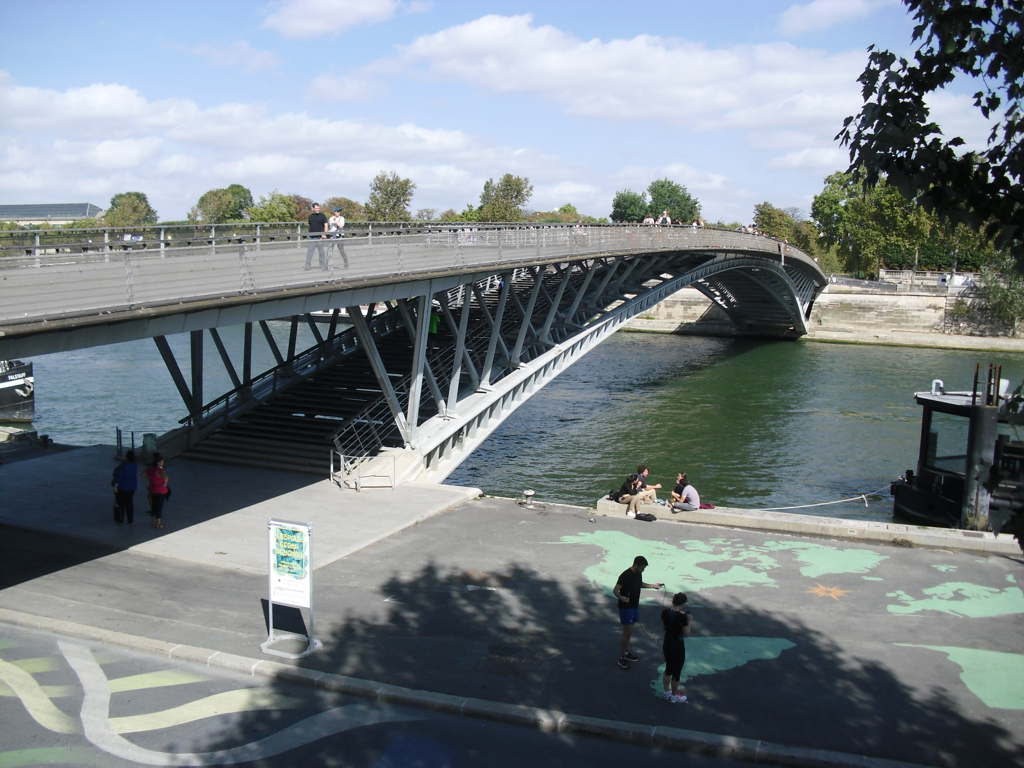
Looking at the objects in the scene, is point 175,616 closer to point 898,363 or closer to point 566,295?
point 566,295

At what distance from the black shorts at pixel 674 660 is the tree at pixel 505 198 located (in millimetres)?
79053

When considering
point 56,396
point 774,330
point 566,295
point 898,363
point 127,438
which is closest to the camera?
point 127,438

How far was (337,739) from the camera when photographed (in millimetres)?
7746

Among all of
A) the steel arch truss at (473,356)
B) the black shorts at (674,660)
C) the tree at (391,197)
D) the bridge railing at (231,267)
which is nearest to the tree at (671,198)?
the tree at (391,197)

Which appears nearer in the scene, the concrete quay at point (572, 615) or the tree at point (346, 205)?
the concrete quay at point (572, 615)

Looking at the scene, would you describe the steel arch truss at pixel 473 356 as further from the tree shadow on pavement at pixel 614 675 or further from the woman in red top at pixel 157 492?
the tree shadow on pavement at pixel 614 675

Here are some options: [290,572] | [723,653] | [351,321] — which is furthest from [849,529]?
[351,321]

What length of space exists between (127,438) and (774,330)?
52238 millimetres

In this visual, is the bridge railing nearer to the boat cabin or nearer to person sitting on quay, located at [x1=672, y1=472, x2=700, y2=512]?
person sitting on quay, located at [x1=672, y1=472, x2=700, y2=512]

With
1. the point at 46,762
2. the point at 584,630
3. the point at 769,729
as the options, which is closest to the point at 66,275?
the point at 46,762

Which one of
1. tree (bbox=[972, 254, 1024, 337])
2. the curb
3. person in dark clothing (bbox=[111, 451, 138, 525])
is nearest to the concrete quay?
the curb

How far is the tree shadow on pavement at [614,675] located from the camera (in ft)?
25.8

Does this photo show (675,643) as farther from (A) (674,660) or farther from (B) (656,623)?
(B) (656,623)

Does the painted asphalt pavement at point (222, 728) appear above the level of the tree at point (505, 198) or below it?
below
